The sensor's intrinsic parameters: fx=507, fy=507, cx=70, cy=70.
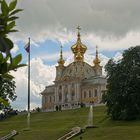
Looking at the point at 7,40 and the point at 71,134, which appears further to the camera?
the point at 71,134

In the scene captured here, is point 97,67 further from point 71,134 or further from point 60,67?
point 71,134

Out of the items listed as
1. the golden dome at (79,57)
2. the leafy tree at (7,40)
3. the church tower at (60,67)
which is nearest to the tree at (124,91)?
the leafy tree at (7,40)

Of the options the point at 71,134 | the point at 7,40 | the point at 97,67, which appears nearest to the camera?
the point at 7,40

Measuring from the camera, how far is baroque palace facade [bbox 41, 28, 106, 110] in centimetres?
11197

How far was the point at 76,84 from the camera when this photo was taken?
116188 mm

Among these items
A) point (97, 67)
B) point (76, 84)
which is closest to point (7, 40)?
point (76, 84)

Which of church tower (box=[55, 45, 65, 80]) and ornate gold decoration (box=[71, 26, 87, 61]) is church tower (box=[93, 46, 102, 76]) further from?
church tower (box=[55, 45, 65, 80])

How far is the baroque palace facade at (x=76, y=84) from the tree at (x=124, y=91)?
164ft

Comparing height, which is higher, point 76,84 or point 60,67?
point 60,67

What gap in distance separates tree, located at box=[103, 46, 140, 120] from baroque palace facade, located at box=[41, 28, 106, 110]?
4997 centimetres

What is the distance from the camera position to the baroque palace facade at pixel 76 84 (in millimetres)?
111975

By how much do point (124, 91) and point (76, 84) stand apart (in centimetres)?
5993

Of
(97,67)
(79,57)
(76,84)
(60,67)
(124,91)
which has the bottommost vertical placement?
(124,91)

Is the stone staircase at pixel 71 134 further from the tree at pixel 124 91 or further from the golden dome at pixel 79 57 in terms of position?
the golden dome at pixel 79 57
